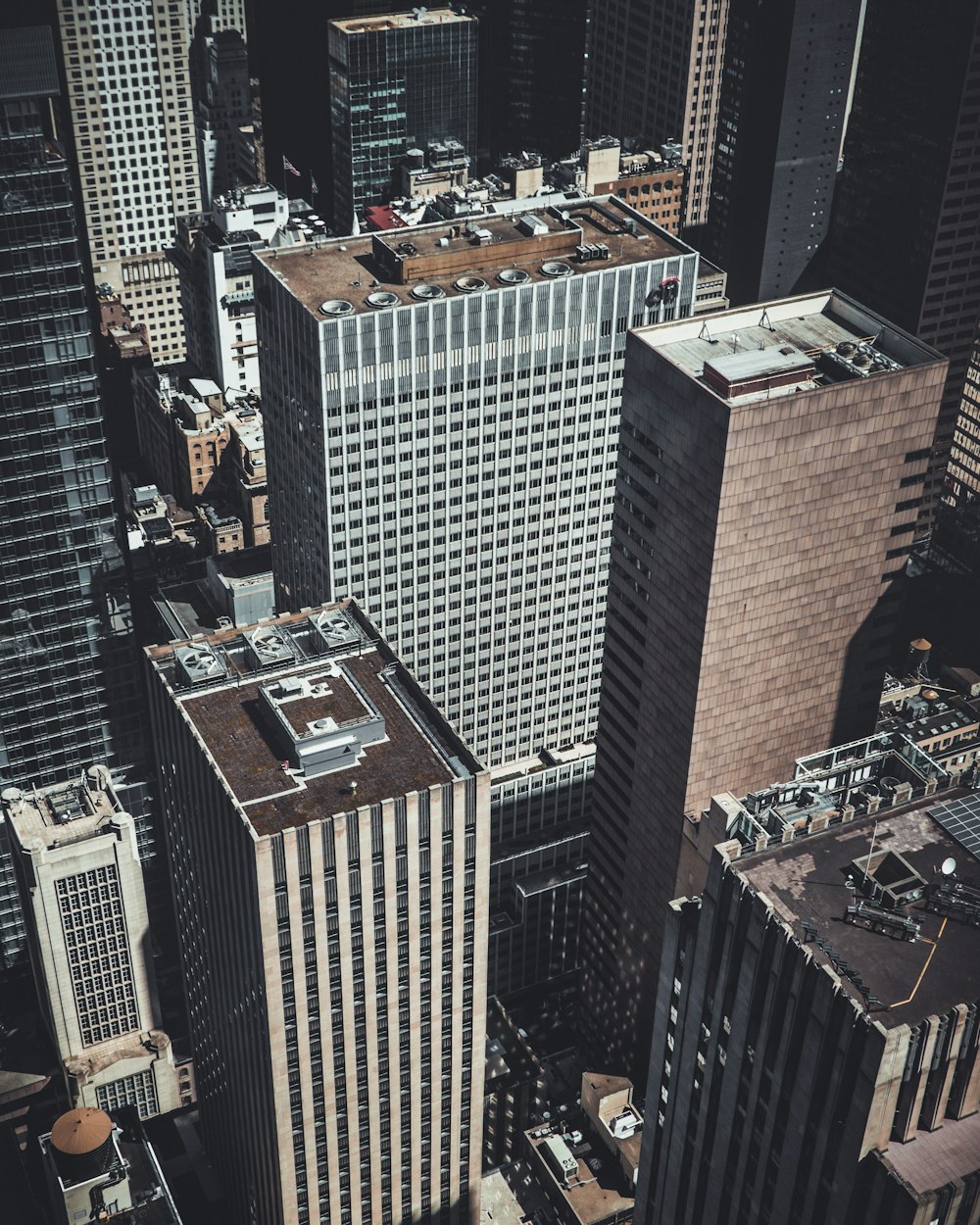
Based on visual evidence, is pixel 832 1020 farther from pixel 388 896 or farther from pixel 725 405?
pixel 725 405

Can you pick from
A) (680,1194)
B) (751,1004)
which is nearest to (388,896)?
(680,1194)

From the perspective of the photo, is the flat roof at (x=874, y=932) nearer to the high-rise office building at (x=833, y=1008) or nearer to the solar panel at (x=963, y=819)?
the high-rise office building at (x=833, y=1008)

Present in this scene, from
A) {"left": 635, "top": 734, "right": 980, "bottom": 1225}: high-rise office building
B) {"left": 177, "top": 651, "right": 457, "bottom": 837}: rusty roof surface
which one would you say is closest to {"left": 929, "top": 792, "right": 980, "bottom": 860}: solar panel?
{"left": 635, "top": 734, "right": 980, "bottom": 1225}: high-rise office building

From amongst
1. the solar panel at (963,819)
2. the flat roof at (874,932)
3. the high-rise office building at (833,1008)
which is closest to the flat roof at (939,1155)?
the high-rise office building at (833,1008)

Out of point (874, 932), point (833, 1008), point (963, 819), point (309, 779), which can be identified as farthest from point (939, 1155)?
point (309, 779)

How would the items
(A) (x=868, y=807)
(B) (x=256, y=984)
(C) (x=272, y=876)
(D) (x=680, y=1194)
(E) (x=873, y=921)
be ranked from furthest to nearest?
(B) (x=256, y=984) < (C) (x=272, y=876) < (D) (x=680, y=1194) < (A) (x=868, y=807) < (E) (x=873, y=921)

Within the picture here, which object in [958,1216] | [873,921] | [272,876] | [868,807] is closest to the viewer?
[958,1216]

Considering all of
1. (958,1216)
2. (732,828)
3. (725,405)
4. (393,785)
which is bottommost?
(393,785)
